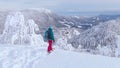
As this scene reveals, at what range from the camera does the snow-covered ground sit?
10.6 metres

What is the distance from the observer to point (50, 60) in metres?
11.3

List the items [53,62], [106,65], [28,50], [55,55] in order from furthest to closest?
[28,50]
[55,55]
[53,62]
[106,65]

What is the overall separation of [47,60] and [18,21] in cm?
4301

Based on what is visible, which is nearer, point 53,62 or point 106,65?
point 106,65

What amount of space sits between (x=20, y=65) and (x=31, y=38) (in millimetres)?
43795

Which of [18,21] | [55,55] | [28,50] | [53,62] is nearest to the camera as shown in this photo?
[53,62]

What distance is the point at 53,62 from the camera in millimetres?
11094

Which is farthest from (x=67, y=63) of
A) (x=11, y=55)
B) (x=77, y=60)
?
(x=11, y=55)

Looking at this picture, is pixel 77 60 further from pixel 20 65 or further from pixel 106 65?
pixel 20 65

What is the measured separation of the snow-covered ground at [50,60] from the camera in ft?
34.7

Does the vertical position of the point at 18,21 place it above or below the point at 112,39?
above

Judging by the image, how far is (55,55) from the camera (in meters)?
12.1

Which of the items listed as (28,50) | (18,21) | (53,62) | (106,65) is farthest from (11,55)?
(18,21)

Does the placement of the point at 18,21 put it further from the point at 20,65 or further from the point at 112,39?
the point at 20,65
